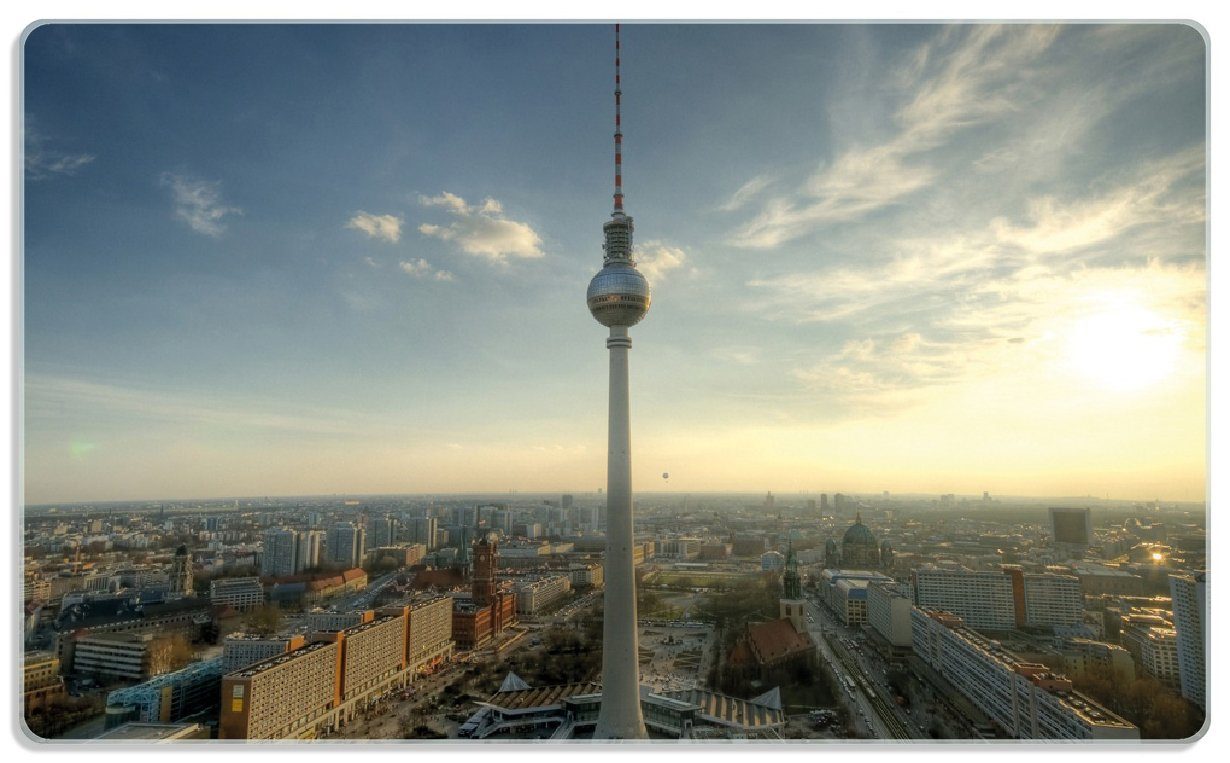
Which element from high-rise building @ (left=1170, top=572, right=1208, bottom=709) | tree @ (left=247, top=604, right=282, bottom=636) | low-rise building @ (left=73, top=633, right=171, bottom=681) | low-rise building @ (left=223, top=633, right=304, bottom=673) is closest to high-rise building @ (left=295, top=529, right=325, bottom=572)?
tree @ (left=247, top=604, right=282, bottom=636)

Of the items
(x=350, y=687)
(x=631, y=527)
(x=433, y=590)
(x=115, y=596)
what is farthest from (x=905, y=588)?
(x=115, y=596)

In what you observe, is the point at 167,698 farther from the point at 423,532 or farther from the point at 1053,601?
the point at 423,532

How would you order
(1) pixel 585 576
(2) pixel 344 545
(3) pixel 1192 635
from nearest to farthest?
(3) pixel 1192 635, (1) pixel 585 576, (2) pixel 344 545

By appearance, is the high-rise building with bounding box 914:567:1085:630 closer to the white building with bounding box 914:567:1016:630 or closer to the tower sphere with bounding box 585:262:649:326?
the white building with bounding box 914:567:1016:630

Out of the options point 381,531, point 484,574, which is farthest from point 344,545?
point 484,574

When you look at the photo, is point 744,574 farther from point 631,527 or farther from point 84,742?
point 84,742
